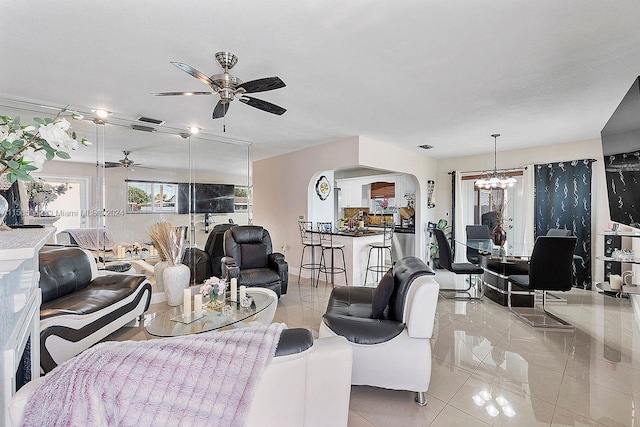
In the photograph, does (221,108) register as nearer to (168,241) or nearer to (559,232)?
(168,241)

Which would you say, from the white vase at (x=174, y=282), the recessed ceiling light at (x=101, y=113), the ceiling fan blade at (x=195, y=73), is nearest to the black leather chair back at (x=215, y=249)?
the white vase at (x=174, y=282)

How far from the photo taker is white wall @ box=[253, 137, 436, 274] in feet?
17.2

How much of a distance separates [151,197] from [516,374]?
16.1 feet

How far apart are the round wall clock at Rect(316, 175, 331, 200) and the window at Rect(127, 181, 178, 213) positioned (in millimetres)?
2682

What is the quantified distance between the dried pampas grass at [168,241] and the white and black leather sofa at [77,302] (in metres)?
0.67

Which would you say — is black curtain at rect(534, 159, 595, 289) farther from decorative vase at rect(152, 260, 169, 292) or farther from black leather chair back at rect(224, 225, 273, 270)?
decorative vase at rect(152, 260, 169, 292)

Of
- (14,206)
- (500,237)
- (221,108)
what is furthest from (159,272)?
(500,237)

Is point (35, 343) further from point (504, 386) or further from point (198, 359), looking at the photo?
point (504, 386)

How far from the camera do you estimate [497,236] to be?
4281 mm

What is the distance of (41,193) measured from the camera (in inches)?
146

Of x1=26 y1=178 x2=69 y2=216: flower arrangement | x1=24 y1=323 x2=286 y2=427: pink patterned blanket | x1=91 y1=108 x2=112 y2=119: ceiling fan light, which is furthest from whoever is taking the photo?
x1=91 y1=108 x2=112 y2=119: ceiling fan light

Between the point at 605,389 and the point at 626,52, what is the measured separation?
8.29 feet

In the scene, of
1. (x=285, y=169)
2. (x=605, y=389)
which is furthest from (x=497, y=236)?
(x=285, y=169)

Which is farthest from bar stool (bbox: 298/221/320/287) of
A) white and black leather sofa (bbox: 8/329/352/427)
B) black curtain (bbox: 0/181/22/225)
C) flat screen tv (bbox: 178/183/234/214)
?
white and black leather sofa (bbox: 8/329/352/427)
